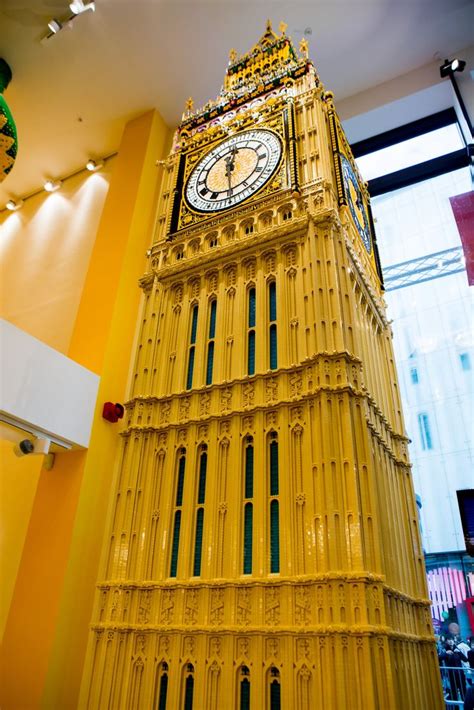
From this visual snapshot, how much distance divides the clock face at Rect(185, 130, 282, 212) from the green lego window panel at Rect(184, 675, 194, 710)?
344 inches

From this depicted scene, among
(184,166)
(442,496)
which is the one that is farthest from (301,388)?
(184,166)

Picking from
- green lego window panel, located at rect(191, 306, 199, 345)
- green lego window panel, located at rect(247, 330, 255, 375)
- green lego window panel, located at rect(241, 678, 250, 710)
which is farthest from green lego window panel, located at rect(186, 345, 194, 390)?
green lego window panel, located at rect(241, 678, 250, 710)

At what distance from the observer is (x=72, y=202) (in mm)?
15312

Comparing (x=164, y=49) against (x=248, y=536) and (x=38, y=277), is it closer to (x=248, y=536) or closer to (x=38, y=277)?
(x=38, y=277)

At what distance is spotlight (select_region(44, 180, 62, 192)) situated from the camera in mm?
16328

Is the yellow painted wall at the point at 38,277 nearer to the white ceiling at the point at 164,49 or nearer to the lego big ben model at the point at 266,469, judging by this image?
the white ceiling at the point at 164,49

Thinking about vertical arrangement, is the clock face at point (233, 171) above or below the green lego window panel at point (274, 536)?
above

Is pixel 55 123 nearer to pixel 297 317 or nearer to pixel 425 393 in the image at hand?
pixel 297 317

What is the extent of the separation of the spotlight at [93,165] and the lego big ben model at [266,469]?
5004 millimetres

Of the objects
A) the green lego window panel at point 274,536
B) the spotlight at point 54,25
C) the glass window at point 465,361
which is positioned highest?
the spotlight at point 54,25

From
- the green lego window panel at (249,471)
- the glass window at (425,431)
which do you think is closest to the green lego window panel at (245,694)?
the green lego window panel at (249,471)

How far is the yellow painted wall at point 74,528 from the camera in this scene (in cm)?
718

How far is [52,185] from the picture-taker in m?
16.4

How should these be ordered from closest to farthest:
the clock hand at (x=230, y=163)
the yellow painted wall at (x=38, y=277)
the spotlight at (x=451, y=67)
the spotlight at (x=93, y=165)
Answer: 1. the yellow painted wall at (x=38, y=277)
2. the clock hand at (x=230, y=163)
3. the spotlight at (x=451, y=67)
4. the spotlight at (x=93, y=165)
